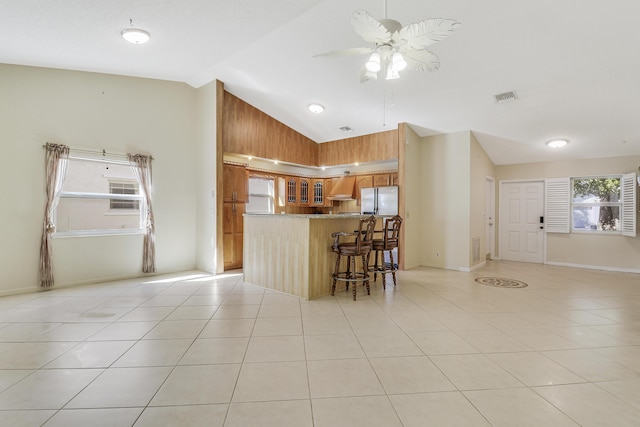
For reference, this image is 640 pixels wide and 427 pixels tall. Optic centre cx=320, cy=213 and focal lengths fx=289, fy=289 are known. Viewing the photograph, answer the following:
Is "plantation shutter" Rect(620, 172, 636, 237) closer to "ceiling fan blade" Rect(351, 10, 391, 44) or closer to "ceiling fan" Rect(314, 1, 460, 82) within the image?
"ceiling fan" Rect(314, 1, 460, 82)

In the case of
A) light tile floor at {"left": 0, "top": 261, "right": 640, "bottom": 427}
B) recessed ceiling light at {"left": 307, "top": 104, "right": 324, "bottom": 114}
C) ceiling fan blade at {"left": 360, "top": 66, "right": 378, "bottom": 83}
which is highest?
recessed ceiling light at {"left": 307, "top": 104, "right": 324, "bottom": 114}

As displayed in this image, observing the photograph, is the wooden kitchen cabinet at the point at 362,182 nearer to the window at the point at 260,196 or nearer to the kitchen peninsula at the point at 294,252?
the window at the point at 260,196

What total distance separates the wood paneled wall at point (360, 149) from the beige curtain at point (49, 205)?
→ 4.99m

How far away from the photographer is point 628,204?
5.66m

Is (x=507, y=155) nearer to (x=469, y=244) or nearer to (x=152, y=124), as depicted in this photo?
(x=469, y=244)

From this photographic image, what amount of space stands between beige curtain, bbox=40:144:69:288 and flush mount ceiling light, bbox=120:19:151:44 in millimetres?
2052

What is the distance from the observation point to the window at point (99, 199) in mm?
4488

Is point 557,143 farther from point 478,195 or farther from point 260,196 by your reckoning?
point 260,196

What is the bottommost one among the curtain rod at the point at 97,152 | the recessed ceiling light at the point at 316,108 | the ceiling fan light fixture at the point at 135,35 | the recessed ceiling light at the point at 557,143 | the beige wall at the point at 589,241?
the beige wall at the point at 589,241

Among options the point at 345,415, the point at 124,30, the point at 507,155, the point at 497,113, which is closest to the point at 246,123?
the point at 124,30

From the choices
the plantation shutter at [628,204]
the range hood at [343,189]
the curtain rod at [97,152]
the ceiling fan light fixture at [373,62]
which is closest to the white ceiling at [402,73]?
the plantation shutter at [628,204]

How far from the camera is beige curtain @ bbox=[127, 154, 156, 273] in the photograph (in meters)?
5.05

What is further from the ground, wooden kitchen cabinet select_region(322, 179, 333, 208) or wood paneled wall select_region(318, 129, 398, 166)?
wood paneled wall select_region(318, 129, 398, 166)

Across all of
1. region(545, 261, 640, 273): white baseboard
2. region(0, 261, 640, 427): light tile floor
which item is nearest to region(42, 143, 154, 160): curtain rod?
region(0, 261, 640, 427): light tile floor
